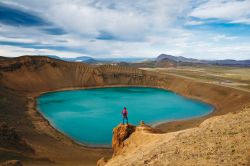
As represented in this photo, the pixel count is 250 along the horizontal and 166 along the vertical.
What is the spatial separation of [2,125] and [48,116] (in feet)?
82.7

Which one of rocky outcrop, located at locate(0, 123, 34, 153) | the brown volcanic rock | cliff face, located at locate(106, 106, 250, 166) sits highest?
cliff face, located at locate(106, 106, 250, 166)

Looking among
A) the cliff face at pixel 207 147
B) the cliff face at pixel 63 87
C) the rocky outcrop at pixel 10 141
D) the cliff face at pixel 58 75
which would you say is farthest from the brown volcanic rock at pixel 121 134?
the cliff face at pixel 58 75

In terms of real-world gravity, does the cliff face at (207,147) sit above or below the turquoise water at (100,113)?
above

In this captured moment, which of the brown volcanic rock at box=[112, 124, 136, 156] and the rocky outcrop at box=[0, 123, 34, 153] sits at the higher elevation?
the brown volcanic rock at box=[112, 124, 136, 156]

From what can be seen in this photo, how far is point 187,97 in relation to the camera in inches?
3401

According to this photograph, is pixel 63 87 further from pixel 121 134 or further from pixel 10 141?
pixel 121 134

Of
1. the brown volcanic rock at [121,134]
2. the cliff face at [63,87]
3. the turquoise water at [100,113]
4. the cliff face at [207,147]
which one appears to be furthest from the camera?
the turquoise water at [100,113]

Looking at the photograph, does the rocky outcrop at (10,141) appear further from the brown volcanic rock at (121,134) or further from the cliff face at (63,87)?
the brown volcanic rock at (121,134)

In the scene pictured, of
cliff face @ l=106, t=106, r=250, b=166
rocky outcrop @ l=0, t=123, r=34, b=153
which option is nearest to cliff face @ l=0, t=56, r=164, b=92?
rocky outcrop @ l=0, t=123, r=34, b=153

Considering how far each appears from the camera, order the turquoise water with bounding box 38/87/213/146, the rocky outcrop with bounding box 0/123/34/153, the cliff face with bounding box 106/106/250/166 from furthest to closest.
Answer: the turquoise water with bounding box 38/87/213/146
the rocky outcrop with bounding box 0/123/34/153
the cliff face with bounding box 106/106/250/166

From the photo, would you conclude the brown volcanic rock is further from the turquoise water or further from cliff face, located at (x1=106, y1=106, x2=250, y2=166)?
the turquoise water

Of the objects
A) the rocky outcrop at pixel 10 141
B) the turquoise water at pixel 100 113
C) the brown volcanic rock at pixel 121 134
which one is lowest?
the turquoise water at pixel 100 113

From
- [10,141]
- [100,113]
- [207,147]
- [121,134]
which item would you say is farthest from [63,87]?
[207,147]

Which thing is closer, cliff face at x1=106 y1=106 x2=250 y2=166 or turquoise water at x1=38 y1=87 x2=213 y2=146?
cliff face at x1=106 y1=106 x2=250 y2=166
